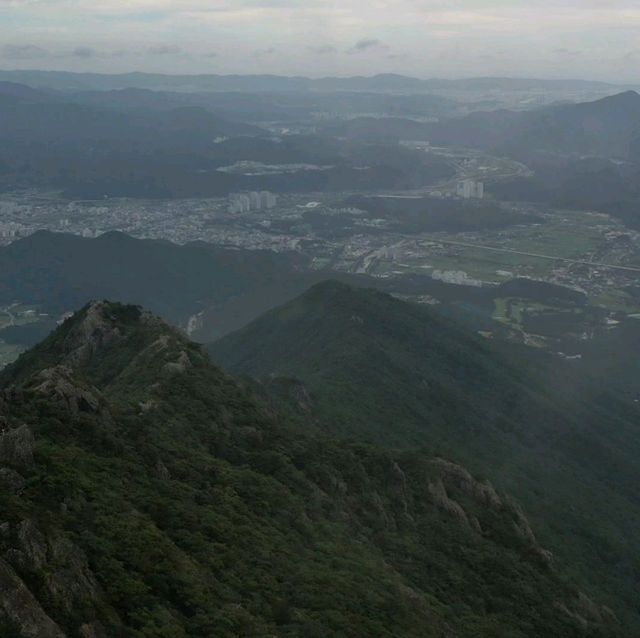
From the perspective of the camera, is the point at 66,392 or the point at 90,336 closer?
the point at 66,392

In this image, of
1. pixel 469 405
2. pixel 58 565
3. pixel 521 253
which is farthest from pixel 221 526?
pixel 521 253

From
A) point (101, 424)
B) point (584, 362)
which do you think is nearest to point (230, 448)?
point (101, 424)

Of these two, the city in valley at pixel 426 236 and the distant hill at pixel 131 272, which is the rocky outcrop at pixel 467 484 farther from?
the distant hill at pixel 131 272

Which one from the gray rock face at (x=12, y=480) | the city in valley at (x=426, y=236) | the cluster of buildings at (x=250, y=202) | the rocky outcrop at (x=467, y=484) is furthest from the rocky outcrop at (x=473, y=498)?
the cluster of buildings at (x=250, y=202)

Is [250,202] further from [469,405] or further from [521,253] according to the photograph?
[469,405]

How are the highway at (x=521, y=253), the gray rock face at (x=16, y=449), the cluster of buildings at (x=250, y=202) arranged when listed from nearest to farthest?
the gray rock face at (x=16, y=449)
the highway at (x=521, y=253)
the cluster of buildings at (x=250, y=202)

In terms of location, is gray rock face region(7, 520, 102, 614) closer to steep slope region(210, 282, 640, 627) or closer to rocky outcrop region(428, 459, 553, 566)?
rocky outcrop region(428, 459, 553, 566)
